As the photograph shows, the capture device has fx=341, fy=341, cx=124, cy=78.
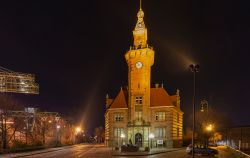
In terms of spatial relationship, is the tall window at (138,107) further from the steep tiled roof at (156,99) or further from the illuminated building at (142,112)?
the steep tiled roof at (156,99)

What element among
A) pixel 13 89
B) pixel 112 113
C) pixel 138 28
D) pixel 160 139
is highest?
pixel 138 28

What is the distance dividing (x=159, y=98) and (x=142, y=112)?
507cm

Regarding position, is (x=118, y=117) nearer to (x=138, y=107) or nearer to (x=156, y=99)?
(x=138, y=107)

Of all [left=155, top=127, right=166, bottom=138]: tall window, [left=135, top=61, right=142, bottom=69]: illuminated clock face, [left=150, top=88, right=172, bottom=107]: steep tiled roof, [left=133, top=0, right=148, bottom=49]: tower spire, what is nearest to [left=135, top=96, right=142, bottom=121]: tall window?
[left=150, top=88, right=172, bottom=107]: steep tiled roof

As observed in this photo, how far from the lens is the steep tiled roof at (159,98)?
73.9 m

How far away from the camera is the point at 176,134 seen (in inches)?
2965

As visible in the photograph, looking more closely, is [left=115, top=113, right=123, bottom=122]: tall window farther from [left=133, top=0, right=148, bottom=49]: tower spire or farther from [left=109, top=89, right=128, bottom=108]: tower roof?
[left=133, top=0, right=148, bottom=49]: tower spire

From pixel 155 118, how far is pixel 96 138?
8582 cm

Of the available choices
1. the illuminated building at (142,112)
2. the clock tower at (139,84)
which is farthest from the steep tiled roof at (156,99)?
the clock tower at (139,84)

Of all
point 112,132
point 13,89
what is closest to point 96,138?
point 112,132

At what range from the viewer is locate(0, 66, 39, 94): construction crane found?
2000 inches

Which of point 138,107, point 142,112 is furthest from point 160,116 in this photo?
point 138,107

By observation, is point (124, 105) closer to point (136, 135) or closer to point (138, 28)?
point (136, 135)

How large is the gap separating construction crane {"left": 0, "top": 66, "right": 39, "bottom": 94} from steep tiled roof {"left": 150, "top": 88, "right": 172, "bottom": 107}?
95.3ft
